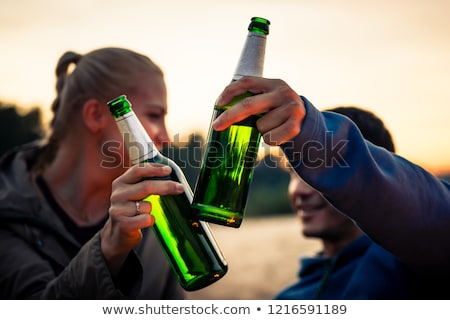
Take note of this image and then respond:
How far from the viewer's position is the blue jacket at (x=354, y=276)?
1251 millimetres

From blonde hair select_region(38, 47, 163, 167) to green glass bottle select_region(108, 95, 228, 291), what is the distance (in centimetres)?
57

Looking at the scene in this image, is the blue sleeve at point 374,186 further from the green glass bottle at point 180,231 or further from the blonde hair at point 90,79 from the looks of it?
the blonde hair at point 90,79

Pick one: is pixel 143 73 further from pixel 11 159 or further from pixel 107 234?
pixel 107 234

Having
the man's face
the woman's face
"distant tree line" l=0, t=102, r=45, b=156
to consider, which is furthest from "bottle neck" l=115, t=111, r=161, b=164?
"distant tree line" l=0, t=102, r=45, b=156

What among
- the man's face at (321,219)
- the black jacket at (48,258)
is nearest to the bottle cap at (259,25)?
the black jacket at (48,258)

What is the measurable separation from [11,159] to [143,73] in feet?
1.61

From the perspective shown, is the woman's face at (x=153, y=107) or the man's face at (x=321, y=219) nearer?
the woman's face at (x=153, y=107)

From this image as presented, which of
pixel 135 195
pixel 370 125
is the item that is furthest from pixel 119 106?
pixel 370 125

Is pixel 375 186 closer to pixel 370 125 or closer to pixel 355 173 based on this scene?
pixel 355 173

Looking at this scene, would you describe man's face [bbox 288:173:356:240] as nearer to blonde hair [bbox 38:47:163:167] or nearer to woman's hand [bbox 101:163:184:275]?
blonde hair [bbox 38:47:163:167]

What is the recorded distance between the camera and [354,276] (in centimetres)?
137

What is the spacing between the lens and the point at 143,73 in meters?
1.67

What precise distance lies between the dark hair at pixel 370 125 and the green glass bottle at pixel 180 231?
25.0 inches

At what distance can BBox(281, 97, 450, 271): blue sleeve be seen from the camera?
2.96ft
